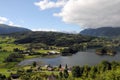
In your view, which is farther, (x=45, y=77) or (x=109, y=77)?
(x=45, y=77)

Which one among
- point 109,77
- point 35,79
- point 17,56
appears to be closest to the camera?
point 109,77

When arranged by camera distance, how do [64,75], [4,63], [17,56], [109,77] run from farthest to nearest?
1. [17,56]
2. [4,63]
3. [64,75]
4. [109,77]

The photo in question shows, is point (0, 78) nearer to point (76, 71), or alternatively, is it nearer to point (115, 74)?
point (76, 71)

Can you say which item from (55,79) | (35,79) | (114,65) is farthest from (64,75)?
(114,65)

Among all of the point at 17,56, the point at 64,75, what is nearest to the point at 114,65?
the point at 64,75

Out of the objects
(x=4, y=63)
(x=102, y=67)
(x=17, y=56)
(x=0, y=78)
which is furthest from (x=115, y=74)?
(x=17, y=56)

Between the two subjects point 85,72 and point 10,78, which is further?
point 10,78

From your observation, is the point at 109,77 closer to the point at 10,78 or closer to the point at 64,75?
the point at 64,75

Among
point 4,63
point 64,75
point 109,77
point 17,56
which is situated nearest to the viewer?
point 109,77

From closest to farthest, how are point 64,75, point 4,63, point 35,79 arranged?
point 35,79 → point 64,75 → point 4,63
